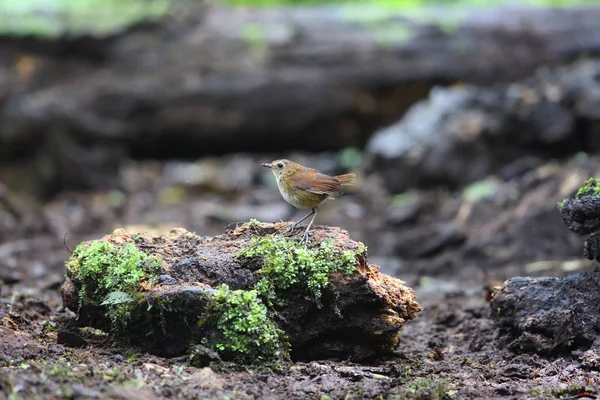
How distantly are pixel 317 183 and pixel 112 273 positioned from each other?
1.57m

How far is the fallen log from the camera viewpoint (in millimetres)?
11648

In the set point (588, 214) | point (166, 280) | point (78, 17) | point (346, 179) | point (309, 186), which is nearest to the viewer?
point (166, 280)

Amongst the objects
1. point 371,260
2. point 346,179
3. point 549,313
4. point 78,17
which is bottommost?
point 549,313

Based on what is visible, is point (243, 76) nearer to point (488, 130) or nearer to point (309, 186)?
point (488, 130)

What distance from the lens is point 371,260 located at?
8.66 metres

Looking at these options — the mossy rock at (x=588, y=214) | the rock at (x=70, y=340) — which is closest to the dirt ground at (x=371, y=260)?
the rock at (x=70, y=340)

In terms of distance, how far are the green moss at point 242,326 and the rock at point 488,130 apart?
6.68m

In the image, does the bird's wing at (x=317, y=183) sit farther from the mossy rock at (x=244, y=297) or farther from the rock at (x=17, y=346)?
the rock at (x=17, y=346)

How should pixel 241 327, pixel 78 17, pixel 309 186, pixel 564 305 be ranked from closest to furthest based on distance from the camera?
1. pixel 241 327
2. pixel 564 305
3. pixel 309 186
4. pixel 78 17

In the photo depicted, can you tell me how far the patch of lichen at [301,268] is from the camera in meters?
4.34

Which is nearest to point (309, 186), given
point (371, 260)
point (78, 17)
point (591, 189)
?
point (591, 189)

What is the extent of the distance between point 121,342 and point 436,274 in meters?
4.65

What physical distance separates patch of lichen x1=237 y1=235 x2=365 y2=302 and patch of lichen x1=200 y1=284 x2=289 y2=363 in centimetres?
22

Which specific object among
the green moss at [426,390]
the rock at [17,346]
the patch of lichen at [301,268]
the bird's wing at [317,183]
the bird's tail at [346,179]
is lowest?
the rock at [17,346]
